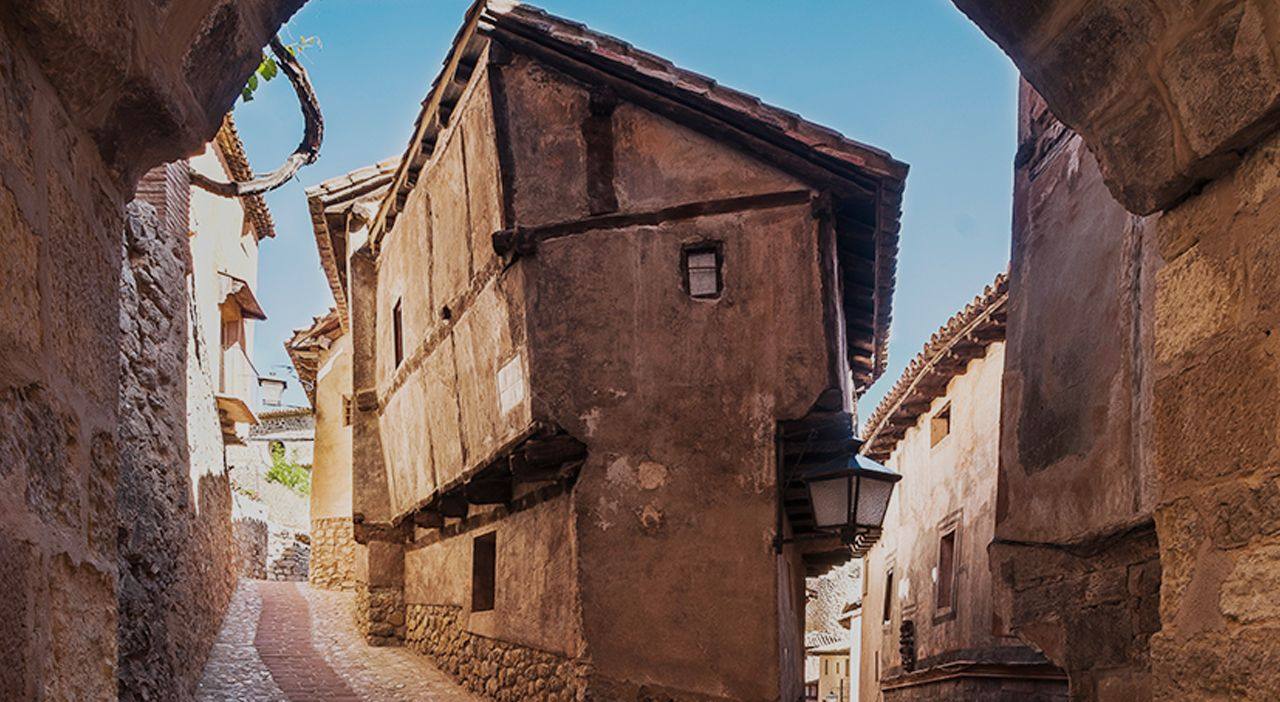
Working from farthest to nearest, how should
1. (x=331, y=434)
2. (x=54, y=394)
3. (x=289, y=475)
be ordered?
(x=289, y=475) < (x=331, y=434) < (x=54, y=394)

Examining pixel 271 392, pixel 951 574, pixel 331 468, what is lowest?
pixel 951 574

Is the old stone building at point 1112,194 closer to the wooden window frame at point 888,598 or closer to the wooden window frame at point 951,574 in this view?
the wooden window frame at point 951,574

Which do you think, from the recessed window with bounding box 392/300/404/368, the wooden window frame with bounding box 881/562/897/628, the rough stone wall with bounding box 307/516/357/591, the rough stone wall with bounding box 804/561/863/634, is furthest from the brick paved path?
the rough stone wall with bounding box 804/561/863/634

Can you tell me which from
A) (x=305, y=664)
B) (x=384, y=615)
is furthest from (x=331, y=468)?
(x=305, y=664)

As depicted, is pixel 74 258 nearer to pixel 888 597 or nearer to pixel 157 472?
pixel 157 472

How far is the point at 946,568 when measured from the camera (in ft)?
49.0

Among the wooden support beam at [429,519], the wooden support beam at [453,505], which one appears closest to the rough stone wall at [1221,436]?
the wooden support beam at [453,505]

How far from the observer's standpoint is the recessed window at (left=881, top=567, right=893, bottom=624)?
18375 millimetres

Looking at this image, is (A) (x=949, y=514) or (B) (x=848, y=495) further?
(A) (x=949, y=514)

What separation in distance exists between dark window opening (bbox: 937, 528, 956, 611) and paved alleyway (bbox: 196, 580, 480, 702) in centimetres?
626

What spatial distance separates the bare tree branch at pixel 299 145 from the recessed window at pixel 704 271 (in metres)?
3.32

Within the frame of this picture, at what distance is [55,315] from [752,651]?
7354 millimetres

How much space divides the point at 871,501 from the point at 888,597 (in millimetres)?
11563

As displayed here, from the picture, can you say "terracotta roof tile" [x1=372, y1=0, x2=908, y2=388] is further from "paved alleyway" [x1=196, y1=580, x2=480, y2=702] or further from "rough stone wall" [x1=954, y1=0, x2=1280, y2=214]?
"rough stone wall" [x1=954, y1=0, x2=1280, y2=214]
